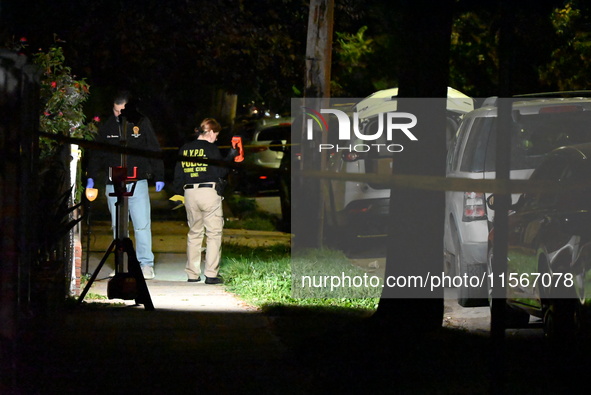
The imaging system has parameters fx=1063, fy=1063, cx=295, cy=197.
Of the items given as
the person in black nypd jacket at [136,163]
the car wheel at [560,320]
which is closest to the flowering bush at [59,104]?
the person in black nypd jacket at [136,163]

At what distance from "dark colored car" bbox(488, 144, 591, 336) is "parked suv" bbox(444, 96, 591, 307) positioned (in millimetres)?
1016

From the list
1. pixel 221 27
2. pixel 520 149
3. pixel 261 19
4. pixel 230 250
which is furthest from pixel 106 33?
pixel 520 149

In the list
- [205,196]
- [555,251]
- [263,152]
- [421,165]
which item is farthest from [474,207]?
[263,152]

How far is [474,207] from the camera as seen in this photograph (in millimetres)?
9281

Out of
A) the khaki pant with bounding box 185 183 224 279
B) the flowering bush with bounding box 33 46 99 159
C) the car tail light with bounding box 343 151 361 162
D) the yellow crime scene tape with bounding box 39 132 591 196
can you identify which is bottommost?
the khaki pant with bounding box 185 183 224 279

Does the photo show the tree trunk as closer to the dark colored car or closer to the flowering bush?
the dark colored car

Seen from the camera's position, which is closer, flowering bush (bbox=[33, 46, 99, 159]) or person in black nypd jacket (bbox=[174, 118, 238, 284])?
flowering bush (bbox=[33, 46, 99, 159])

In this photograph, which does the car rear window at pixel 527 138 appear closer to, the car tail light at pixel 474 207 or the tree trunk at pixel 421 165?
the car tail light at pixel 474 207

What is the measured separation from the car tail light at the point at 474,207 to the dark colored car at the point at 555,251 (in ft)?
3.40

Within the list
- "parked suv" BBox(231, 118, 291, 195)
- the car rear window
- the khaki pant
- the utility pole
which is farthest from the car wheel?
"parked suv" BBox(231, 118, 291, 195)

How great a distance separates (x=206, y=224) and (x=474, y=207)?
3098 mm

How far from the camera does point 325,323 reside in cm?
827

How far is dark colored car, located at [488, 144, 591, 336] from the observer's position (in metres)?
6.45

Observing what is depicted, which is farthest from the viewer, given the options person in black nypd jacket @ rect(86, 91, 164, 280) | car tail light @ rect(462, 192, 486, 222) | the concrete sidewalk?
person in black nypd jacket @ rect(86, 91, 164, 280)
